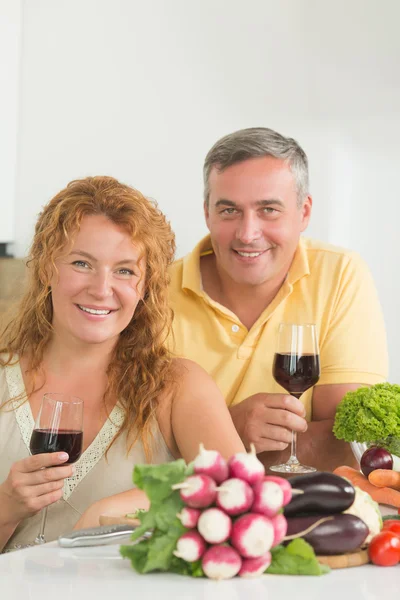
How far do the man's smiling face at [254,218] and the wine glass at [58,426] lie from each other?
1.13m

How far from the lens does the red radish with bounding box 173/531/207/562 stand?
40.2 inches

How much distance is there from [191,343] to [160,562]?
1.58 metres

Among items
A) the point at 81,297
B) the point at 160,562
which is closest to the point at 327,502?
the point at 160,562

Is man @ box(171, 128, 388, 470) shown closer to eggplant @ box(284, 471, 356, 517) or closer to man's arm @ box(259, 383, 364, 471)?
man's arm @ box(259, 383, 364, 471)

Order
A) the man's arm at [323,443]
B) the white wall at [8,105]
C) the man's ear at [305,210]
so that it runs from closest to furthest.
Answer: the man's arm at [323,443], the man's ear at [305,210], the white wall at [8,105]

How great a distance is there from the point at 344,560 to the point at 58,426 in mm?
633

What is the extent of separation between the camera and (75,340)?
2057mm

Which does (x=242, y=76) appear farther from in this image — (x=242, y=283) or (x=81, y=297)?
(x=81, y=297)

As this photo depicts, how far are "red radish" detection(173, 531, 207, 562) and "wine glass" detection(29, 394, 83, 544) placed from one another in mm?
585

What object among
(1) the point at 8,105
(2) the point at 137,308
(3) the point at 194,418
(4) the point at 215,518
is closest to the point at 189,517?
(4) the point at 215,518

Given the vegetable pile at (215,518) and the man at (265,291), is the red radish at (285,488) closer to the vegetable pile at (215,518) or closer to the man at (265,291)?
the vegetable pile at (215,518)

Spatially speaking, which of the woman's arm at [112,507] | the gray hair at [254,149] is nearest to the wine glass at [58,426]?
the woman's arm at [112,507]

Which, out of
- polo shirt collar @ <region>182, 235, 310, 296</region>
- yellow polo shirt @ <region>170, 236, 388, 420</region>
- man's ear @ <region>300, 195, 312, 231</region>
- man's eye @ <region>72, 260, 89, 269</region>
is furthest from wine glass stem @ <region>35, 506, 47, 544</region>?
man's ear @ <region>300, 195, 312, 231</region>

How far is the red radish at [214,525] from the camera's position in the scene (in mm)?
1000
